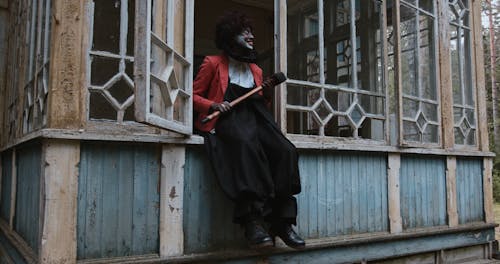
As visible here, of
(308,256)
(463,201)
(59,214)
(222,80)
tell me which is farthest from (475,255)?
(59,214)

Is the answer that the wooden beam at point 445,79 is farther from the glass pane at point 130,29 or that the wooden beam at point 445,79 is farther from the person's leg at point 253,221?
the glass pane at point 130,29

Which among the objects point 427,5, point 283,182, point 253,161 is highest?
point 427,5

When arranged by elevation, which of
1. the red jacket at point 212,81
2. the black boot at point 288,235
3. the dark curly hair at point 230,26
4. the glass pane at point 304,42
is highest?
the glass pane at point 304,42

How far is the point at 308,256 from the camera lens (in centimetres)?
324

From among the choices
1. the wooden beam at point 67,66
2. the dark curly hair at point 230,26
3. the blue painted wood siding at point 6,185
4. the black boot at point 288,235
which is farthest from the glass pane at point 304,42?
the blue painted wood siding at point 6,185

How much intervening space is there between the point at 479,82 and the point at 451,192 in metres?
1.31

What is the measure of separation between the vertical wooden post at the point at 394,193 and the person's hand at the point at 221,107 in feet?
5.81

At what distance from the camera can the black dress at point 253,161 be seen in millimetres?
2615

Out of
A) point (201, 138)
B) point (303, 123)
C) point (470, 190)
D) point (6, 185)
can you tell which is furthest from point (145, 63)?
point (470, 190)

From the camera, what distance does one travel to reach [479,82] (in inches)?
190

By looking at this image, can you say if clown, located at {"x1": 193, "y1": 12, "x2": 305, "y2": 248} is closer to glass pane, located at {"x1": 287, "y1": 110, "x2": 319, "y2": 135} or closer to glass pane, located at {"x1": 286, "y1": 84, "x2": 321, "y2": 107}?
glass pane, located at {"x1": 286, "y1": 84, "x2": 321, "y2": 107}

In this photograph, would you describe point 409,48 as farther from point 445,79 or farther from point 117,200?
point 117,200

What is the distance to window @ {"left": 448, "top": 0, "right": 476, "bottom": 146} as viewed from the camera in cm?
459

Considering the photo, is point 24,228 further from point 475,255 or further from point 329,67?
point 475,255
